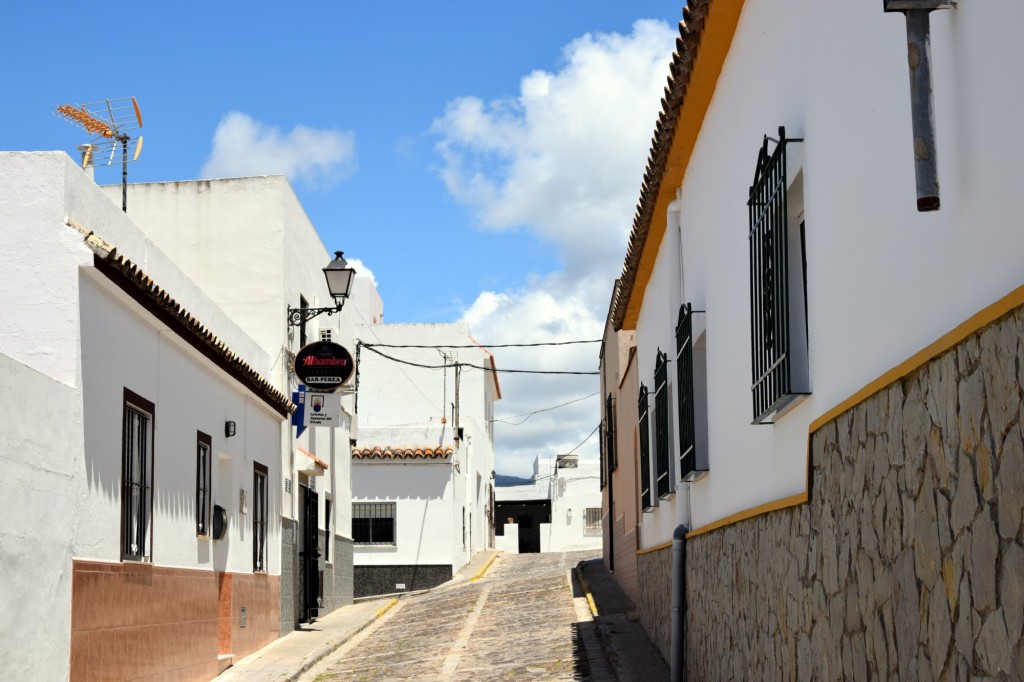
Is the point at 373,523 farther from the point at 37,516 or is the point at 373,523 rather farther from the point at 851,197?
the point at 851,197

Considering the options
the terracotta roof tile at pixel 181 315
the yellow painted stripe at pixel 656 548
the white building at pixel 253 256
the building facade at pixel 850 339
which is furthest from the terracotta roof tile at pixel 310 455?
the building facade at pixel 850 339

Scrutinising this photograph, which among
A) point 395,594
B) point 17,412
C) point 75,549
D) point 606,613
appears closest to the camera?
point 17,412

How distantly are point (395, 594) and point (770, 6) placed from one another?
23784 mm

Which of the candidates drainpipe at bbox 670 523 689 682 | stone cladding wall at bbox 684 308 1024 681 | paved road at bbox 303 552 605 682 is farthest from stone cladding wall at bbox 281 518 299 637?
stone cladding wall at bbox 684 308 1024 681

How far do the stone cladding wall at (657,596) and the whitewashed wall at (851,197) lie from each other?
9.16 ft

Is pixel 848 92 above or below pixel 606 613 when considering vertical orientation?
above

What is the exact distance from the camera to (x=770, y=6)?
6848 mm

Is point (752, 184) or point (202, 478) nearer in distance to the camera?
point (752, 184)

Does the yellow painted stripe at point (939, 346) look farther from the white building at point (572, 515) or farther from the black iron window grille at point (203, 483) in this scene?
the white building at point (572, 515)

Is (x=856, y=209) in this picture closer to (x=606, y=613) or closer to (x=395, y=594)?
(x=606, y=613)

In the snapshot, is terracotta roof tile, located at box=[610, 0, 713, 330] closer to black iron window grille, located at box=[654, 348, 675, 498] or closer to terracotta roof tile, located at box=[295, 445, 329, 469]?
black iron window grille, located at box=[654, 348, 675, 498]

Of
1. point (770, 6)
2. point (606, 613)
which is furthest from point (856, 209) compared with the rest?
point (606, 613)

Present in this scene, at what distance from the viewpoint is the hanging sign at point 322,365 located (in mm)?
16828

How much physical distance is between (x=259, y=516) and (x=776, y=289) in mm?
11257
